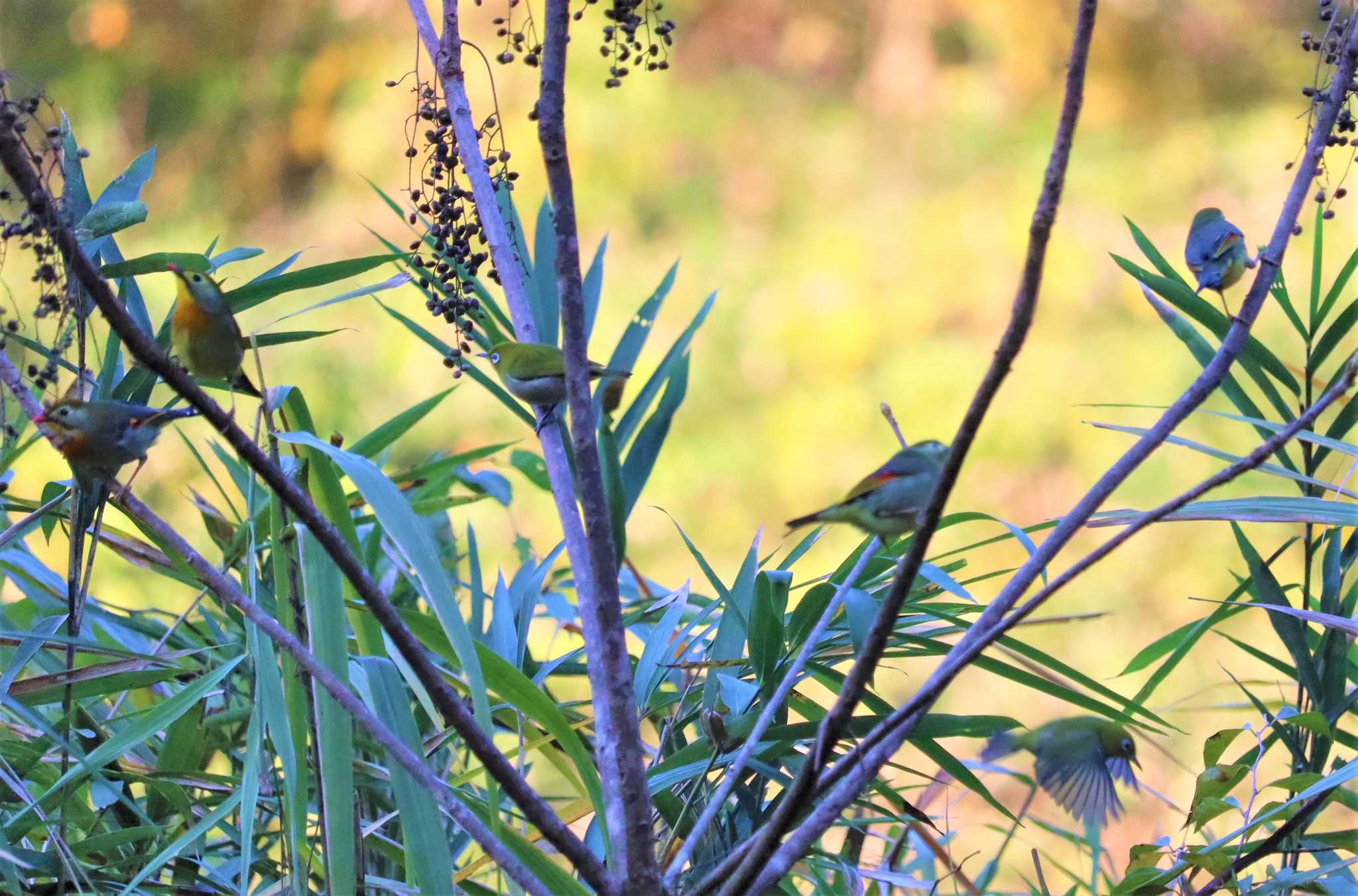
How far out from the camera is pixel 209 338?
81 cm

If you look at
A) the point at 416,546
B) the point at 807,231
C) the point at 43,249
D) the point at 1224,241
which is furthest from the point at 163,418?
the point at 807,231

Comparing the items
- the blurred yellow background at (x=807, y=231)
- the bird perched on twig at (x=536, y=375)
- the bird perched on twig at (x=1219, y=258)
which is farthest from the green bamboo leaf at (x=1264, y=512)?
the blurred yellow background at (x=807, y=231)

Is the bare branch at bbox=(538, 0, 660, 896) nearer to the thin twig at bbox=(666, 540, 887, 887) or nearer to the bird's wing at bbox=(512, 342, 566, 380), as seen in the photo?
the thin twig at bbox=(666, 540, 887, 887)

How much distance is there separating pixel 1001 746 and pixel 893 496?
501 millimetres

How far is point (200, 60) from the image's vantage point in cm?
423

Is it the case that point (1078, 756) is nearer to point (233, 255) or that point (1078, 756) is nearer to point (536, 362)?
point (536, 362)

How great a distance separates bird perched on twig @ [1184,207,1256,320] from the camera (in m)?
1.12

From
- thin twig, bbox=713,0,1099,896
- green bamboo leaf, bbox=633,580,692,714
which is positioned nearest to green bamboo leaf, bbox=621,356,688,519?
green bamboo leaf, bbox=633,580,692,714

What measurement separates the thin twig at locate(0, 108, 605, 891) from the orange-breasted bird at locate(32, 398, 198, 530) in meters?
0.24

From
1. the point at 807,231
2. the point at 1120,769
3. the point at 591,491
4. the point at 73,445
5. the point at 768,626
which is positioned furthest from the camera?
the point at 807,231

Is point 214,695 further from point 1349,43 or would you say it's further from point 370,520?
point 1349,43

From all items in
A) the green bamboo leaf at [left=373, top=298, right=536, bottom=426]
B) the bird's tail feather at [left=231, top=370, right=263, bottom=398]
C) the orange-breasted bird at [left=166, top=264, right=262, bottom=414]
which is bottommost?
the bird's tail feather at [left=231, top=370, right=263, bottom=398]

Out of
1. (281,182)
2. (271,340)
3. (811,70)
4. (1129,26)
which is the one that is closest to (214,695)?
(271,340)

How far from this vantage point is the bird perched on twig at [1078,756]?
992 millimetres
